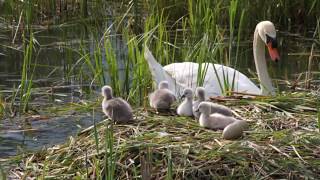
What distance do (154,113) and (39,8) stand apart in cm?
584

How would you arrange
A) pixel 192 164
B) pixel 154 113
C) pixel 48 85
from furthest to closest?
pixel 48 85
pixel 154 113
pixel 192 164

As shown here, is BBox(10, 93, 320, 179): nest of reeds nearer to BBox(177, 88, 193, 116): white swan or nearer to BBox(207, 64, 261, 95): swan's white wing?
BBox(177, 88, 193, 116): white swan

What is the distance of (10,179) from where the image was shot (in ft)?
21.5

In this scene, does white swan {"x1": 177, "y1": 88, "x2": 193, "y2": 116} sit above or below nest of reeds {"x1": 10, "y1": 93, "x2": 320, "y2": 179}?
above

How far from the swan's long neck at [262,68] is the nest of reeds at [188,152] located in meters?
1.22

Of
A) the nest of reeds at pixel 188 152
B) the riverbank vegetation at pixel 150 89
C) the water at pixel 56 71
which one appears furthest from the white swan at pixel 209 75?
the nest of reeds at pixel 188 152

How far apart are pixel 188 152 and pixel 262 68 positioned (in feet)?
9.62

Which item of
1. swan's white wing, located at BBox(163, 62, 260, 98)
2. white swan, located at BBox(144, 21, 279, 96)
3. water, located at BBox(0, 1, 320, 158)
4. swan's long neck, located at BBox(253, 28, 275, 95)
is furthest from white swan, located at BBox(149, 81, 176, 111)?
swan's long neck, located at BBox(253, 28, 275, 95)

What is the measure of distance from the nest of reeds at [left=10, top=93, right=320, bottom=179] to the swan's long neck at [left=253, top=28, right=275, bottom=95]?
1219 mm

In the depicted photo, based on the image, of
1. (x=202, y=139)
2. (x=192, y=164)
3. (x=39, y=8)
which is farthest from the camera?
(x=39, y=8)

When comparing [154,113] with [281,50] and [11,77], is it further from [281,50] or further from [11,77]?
[281,50]

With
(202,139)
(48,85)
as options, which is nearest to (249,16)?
(48,85)

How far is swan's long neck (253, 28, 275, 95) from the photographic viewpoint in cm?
859

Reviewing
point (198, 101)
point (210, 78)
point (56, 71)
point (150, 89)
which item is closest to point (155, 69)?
point (210, 78)
